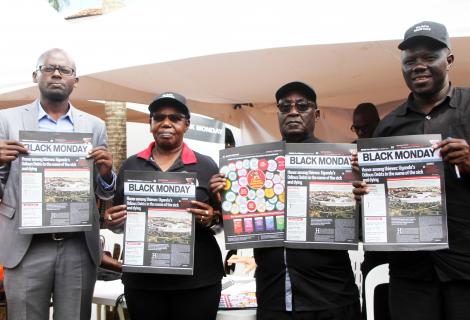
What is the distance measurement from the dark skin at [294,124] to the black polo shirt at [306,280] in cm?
50

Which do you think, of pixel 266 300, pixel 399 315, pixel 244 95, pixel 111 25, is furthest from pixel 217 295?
pixel 244 95

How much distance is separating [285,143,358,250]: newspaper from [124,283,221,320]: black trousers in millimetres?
623

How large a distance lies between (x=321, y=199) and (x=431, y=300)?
74cm

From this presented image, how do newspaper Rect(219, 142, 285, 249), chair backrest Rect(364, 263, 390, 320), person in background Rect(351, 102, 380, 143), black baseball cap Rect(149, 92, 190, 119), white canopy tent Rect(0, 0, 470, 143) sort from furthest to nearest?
person in background Rect(351, 102, 380, 143) < white canopy tent Rect(0, 0, 470, 143) < chair backrest Rect(364, 263, 390, 320) < black baseball cap Rect(149, 92, 190, 119) < newspaper Rect(219, 142, 285, 249)

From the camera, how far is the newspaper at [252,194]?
9.39 ft

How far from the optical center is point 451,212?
249 centimetres

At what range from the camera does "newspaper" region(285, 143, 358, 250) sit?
9.07 feet

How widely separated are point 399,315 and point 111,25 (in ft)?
10.7

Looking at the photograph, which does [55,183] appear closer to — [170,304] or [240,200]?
[170,304]

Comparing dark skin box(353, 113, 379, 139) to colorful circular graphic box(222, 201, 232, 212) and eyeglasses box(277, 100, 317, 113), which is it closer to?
eyeglasses box(277, 100, 317, 113)

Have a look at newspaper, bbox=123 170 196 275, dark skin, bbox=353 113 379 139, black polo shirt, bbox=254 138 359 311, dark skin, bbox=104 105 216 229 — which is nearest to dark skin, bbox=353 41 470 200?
black polo shirt, bbox=254 138 359 311

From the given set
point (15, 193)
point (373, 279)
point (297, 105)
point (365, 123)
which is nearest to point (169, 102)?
point (297, 105)

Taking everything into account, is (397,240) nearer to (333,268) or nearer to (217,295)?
(333,268)

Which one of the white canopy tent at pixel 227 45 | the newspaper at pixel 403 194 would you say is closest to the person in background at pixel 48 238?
the white canopy tent at pixel 227 45
